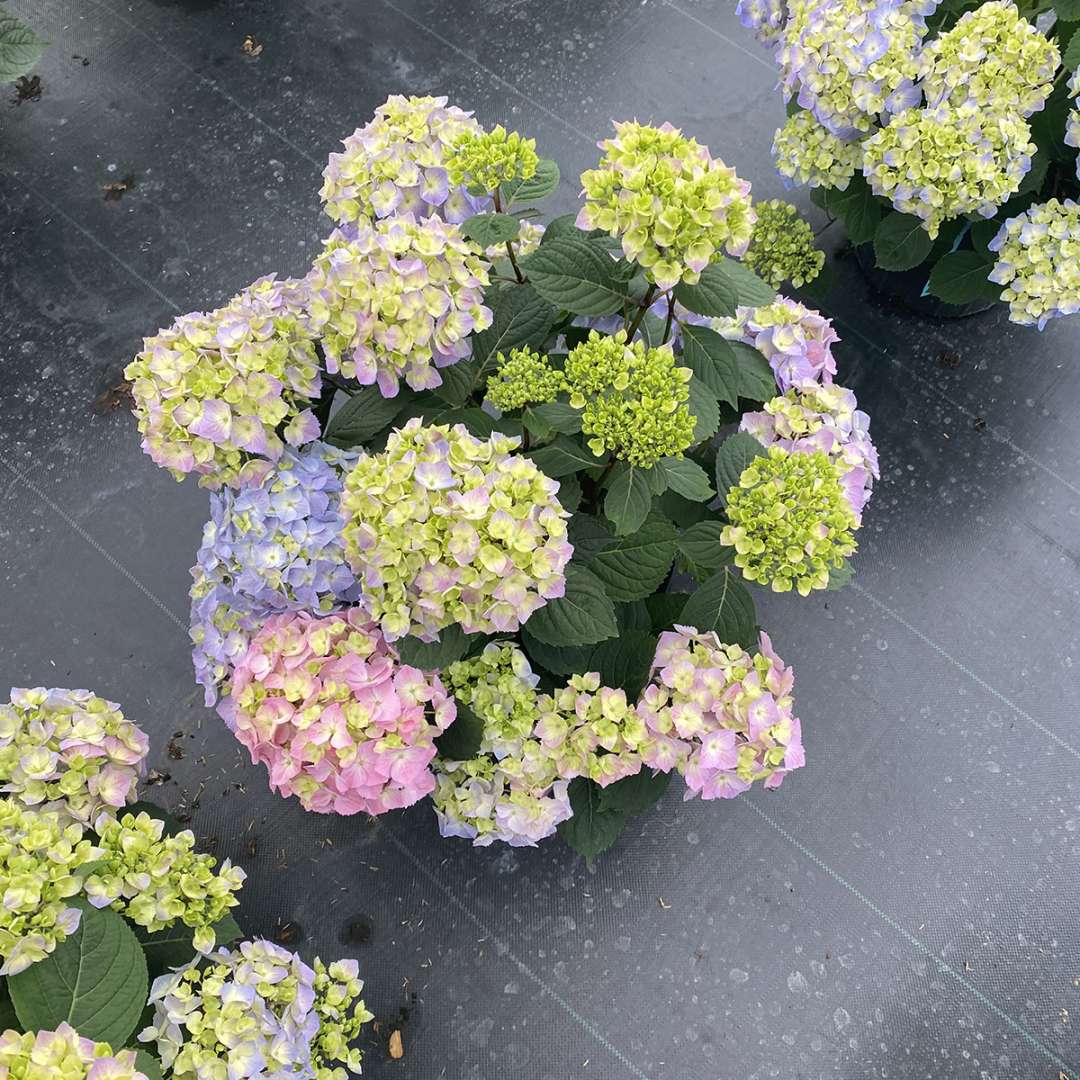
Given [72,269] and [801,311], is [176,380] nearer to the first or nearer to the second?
[801,311]

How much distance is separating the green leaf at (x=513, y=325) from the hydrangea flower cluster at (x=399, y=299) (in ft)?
0.43

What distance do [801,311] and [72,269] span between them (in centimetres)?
187

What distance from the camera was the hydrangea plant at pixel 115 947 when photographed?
1.12 meters

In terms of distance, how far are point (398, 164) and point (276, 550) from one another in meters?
0.57

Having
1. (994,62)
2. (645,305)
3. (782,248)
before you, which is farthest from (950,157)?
Result: (645,305)

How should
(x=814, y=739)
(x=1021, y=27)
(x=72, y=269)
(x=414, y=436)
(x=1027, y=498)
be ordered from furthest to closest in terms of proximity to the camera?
1. (x=72, y=269)
2. (x=1027, y=498)
3. (x=814, y=739)
4. (x=1021, y=27)
5. (x=414, y=436)

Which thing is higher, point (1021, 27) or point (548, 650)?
point (1021, 27)

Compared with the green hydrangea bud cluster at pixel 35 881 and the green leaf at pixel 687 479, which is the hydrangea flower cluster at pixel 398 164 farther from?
the green hydrangea bud cluster at pixel 35 881

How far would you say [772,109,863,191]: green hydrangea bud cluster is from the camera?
1.90 metres

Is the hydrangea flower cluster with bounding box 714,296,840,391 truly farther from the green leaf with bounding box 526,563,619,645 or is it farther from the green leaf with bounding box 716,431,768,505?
the green leaf with bounding box 526,563,619,645

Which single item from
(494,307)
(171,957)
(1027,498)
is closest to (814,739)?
(1027,498)

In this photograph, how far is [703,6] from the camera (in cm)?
277

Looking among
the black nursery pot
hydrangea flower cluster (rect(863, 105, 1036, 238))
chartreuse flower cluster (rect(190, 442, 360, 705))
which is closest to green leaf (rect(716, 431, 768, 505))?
chartreuse flower cluster (rect(190, 442, 360, 705))

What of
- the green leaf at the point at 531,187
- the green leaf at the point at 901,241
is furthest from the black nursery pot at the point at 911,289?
the green leaf at the point at 531,187
